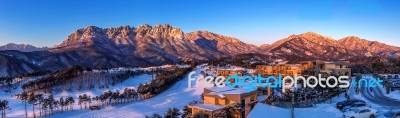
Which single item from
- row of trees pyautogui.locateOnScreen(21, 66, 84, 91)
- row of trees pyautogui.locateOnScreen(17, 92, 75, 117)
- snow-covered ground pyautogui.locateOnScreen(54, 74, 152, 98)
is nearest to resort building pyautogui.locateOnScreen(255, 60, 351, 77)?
row of trees pyautogui.locateOnScreen(17, 92, 75, 117)

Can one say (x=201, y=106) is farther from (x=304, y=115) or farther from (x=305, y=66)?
(x=305, y=66)

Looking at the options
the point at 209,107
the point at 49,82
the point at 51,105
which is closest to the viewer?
the point at 209,107

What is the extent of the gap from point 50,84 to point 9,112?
1267 inches

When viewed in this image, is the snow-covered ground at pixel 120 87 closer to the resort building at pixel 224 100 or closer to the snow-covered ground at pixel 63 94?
the snow-covered ground at pixel 63 94

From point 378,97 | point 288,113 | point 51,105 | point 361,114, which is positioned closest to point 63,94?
point 51,105

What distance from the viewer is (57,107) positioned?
71.0 m

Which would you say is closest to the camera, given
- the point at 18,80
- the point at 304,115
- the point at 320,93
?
the point at 304,115

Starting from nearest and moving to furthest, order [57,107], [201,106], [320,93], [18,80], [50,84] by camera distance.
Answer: [201,106] < [320,93] < [57,107] < [50,84] < [18,80]

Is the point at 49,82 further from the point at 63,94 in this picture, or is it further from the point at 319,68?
the point at 319,68

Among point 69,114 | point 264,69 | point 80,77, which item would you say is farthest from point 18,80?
point 264,69

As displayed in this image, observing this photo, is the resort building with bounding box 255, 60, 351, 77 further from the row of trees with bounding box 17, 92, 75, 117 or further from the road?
the row of trees with bounding box 17, 92, 75, 117

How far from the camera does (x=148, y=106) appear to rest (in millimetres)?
66375

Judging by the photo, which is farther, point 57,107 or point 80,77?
point 80,77

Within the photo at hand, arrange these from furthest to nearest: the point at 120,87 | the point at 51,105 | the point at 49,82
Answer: the point at 49,82, the point at 120,87, the point at 51,105
